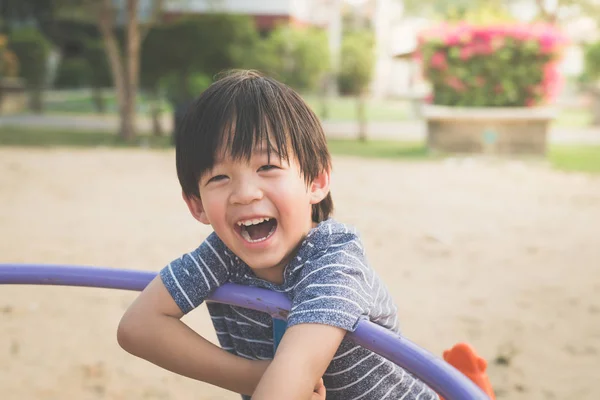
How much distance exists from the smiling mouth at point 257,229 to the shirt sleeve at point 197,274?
176 millimetres

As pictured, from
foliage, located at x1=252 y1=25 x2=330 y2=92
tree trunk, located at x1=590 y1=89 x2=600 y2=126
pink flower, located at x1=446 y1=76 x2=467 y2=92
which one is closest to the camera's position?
pink flower, located at x1=446 y1=76 x2=467 y2=92

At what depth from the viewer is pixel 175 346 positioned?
1.44 meters

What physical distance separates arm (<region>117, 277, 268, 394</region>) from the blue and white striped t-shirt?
0.04 meters

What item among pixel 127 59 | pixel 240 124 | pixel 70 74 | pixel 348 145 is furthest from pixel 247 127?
pixel 70 74

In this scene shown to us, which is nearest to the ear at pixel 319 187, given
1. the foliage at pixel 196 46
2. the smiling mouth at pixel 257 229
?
the smiling mouth at pixel 257 229

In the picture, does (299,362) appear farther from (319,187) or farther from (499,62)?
(499,62)

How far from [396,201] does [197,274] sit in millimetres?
5390

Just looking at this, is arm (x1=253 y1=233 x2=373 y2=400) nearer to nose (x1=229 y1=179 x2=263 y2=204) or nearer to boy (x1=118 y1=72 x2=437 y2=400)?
boy (x1=118 y1=72 x2=437 y2=400)

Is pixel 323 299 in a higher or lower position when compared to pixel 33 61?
lower

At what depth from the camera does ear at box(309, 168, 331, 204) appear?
144cm

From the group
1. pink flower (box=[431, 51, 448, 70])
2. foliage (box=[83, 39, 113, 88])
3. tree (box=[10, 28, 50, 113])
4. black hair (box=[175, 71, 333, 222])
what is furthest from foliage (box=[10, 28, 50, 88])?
black hair (box=[175, 71, 333, 222])

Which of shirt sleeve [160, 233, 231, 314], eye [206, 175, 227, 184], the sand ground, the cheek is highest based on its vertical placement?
eye [206, 175, 227, 184]

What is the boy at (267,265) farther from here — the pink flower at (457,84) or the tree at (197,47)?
the tree at (197,47)

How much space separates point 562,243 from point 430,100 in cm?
601
